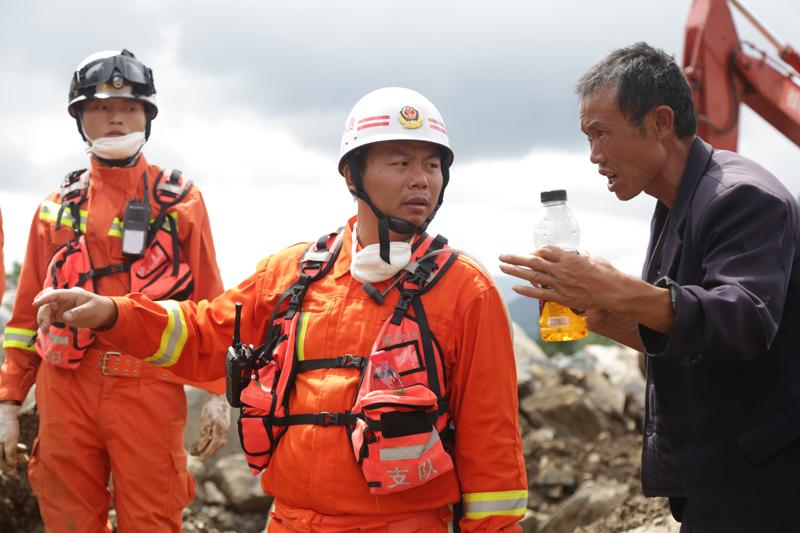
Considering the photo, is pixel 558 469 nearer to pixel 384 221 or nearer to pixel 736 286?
pixel 384 221

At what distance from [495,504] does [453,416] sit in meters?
0.35

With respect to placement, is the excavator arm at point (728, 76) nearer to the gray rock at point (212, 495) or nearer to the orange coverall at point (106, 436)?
the gray rock at point (212, 495)

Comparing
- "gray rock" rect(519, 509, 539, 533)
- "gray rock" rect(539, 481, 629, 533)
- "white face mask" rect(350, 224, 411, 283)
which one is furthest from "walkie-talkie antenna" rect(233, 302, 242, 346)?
"gray rock" rect(519, 509, 539, 533)

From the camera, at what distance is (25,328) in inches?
201

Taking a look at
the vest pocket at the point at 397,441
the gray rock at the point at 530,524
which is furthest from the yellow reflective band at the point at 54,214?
the gray rock at the point at 530,524

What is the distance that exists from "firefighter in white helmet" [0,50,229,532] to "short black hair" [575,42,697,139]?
2784 mm

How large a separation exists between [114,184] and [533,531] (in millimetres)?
6020

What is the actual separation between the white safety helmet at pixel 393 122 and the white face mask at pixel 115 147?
1995 mm

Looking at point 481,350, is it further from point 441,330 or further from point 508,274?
point 508,274

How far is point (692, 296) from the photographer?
2.45 metres

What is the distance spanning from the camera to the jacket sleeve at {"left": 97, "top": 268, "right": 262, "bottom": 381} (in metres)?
3.57

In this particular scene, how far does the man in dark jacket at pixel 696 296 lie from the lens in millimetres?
2496

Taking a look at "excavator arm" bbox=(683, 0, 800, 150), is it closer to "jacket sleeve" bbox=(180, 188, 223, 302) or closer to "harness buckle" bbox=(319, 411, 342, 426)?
"jacket sleeve" bbox=(180, 188, 223, 302)

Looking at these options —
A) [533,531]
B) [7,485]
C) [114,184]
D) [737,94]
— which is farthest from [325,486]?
[737,94]
